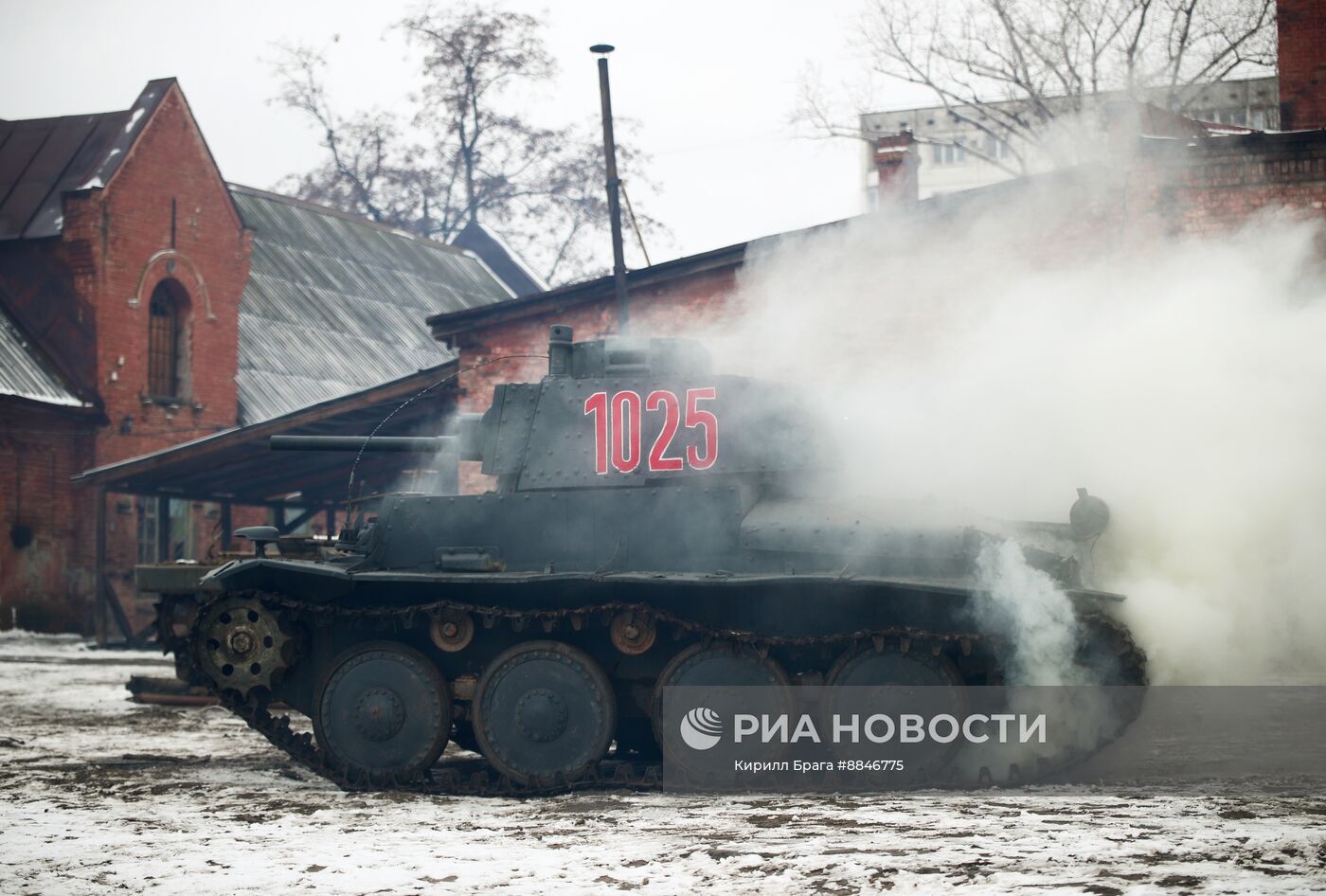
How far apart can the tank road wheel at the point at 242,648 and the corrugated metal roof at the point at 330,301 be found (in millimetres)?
18993

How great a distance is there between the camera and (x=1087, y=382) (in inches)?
555

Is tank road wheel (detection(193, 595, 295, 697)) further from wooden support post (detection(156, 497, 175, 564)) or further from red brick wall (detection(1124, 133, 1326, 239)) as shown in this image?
wooden support post (detection(156, 497, 175, 564))

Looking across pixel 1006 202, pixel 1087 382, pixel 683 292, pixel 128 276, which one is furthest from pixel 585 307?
pixel 128 276

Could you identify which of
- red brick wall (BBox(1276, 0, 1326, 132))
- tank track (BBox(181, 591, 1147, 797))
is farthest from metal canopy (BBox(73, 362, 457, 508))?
red brick wall (BBox(1276, 0, 1326, 132))

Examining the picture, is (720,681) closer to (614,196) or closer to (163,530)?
(614,196)

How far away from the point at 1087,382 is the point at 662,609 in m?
5.39

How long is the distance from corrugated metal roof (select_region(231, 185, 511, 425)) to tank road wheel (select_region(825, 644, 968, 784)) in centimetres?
2106

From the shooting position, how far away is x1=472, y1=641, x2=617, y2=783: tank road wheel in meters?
11.1

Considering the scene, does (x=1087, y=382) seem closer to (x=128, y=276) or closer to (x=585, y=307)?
(x=585, y=307)

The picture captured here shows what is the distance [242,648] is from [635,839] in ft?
13.5

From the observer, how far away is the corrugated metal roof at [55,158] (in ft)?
95.6

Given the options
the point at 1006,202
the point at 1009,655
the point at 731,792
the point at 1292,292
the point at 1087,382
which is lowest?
the point at 731,792

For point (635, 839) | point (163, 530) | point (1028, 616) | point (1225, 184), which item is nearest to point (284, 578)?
point (635, 839)

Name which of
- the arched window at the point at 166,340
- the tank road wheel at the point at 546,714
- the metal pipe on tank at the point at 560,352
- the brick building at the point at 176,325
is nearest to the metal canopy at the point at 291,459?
the brick building at the point at 176,325
